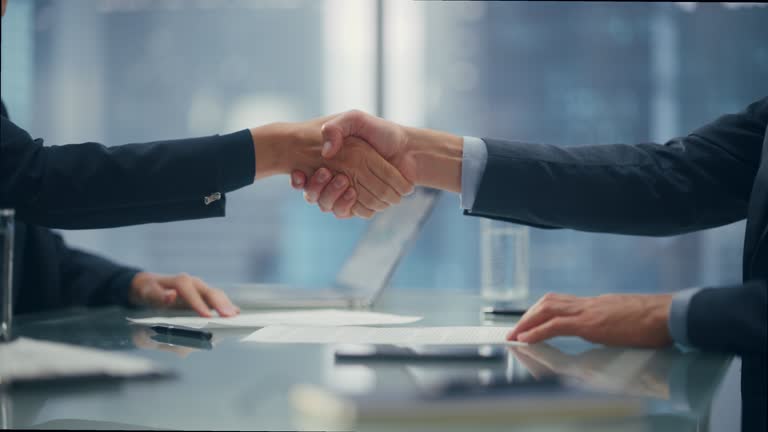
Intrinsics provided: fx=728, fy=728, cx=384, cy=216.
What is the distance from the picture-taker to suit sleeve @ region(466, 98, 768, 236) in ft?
4.20

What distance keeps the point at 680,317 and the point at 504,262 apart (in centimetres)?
91

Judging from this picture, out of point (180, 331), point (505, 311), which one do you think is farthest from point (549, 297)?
point (180, 331)

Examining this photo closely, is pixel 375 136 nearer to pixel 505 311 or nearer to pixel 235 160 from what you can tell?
pixel 235 160

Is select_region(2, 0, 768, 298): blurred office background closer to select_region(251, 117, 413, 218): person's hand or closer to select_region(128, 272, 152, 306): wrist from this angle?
select_region(251, 117, 413, 218): person's hand

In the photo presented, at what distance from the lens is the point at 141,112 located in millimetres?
3633

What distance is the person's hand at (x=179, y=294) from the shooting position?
51.4 inches

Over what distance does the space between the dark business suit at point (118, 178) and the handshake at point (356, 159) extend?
0.18 metres

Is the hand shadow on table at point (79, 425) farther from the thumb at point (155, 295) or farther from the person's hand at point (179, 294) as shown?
the thumb at point (155, 295)

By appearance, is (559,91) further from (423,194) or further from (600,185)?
(600,185)

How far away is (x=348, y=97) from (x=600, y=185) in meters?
2.08

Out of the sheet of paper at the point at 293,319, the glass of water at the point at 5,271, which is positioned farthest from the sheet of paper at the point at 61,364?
the sheet of paper at the point at 293,319

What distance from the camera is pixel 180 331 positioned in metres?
1.01

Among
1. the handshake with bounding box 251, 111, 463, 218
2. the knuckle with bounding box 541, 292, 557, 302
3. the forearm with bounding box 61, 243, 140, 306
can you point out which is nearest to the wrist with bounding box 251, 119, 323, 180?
the handshake with bounding box 251, 111, 463, 218

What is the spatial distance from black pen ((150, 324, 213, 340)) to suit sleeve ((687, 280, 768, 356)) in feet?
1.98
